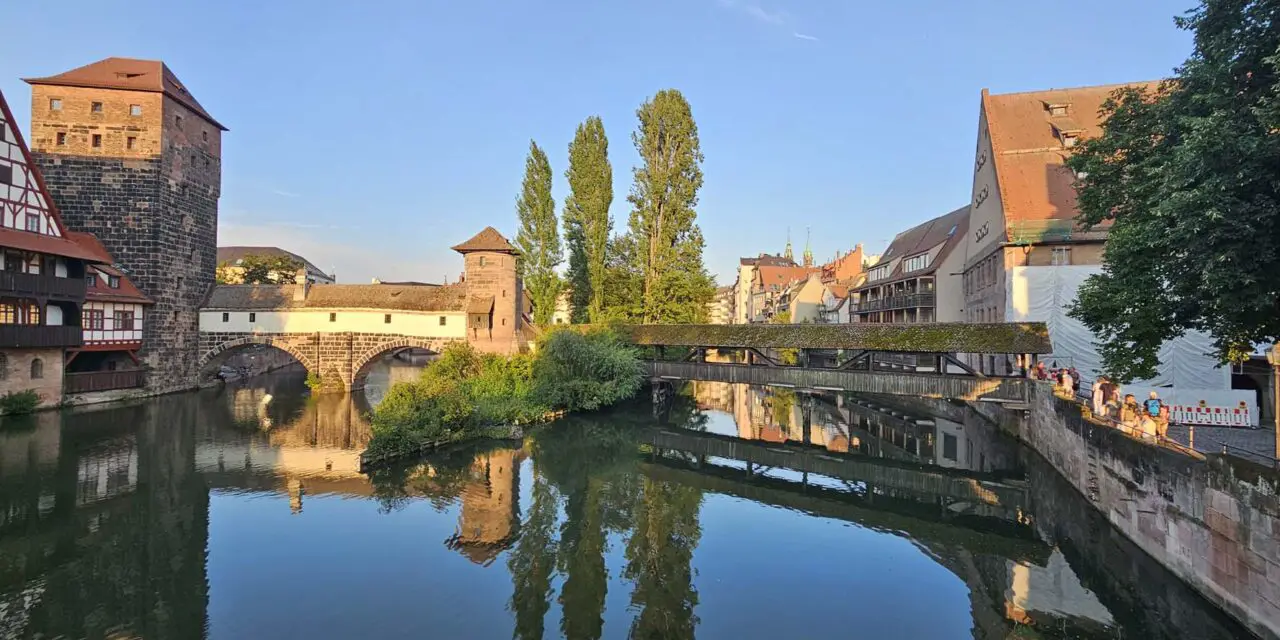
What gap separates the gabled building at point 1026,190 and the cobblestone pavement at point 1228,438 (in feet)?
23.2

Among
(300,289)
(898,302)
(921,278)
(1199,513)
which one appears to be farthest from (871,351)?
(300,289)

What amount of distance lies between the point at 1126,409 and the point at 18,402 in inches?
1216

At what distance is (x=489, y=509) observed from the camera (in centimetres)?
1242

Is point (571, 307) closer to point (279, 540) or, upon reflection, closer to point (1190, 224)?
point (279, 540)

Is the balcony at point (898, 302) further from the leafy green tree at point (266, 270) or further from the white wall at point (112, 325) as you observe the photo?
the leafy green tree at point (266, 270)

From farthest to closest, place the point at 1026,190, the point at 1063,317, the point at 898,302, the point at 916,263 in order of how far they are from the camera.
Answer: the point at 898,302 → the point at 916,263 → the point at 1026,190 → the point at 1063,317

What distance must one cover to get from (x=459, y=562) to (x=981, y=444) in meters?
16.3

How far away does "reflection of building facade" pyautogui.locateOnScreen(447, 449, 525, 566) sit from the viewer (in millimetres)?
10414

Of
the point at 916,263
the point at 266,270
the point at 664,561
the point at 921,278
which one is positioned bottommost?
the point at 664,561

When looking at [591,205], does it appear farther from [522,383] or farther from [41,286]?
[41,286]

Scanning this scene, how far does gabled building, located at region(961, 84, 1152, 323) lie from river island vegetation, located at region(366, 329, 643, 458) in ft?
44.8

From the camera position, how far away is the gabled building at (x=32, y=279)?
20.3m

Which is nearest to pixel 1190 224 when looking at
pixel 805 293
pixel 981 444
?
pixel 981 444

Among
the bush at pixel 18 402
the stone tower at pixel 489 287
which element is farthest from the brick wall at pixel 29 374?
the stone tower at pixel 489 287
